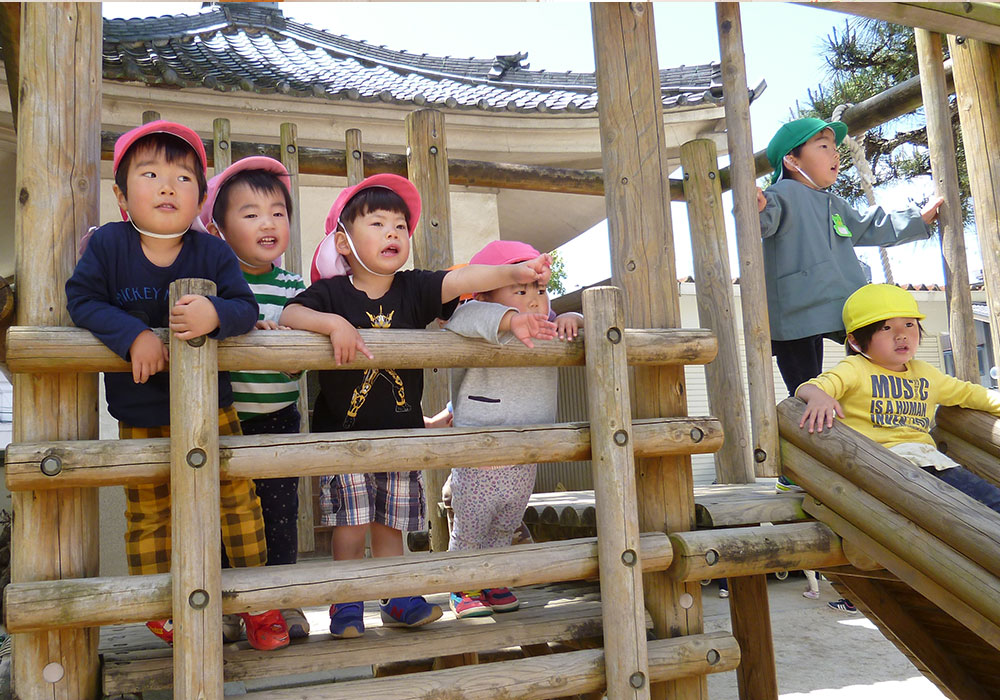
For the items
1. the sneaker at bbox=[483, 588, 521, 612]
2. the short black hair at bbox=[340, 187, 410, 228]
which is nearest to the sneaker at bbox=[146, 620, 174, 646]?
the sneaker at bbox=[483, 588, 521, 612]

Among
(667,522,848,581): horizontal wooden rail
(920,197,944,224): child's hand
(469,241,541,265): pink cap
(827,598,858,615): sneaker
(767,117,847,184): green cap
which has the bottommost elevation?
(827,598,858,615): sneaker

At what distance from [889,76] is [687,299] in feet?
13.4

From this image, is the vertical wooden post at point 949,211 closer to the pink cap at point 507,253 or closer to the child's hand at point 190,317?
the pink cap at point 507,253

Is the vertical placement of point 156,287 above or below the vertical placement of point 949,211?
below

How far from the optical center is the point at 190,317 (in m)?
2.21

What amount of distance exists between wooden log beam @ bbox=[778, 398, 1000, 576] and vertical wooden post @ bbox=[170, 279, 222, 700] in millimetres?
2146

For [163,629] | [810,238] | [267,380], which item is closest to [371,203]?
[267,380]

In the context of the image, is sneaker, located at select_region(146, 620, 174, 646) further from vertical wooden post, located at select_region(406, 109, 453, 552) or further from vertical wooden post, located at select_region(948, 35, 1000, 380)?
vertical wooden post, located at select_region(948, 35, 1000, 380)

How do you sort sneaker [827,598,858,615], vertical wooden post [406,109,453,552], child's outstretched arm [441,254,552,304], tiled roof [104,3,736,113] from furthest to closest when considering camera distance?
sneaker [827,598,858,615], tiled roof [104,3,736,113], vertical wooden post [406,109,453,552], child's outstretched arm [441,254,552,304]

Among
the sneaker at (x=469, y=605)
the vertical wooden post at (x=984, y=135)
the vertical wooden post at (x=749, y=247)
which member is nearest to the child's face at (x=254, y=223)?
the sneaker at (x=469, y=605)

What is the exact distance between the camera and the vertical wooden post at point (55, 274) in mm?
2316

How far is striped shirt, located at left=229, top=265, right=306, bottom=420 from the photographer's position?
2.92 meters

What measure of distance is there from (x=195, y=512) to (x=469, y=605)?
41.2 inches

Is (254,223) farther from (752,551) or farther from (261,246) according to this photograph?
(752,551)
